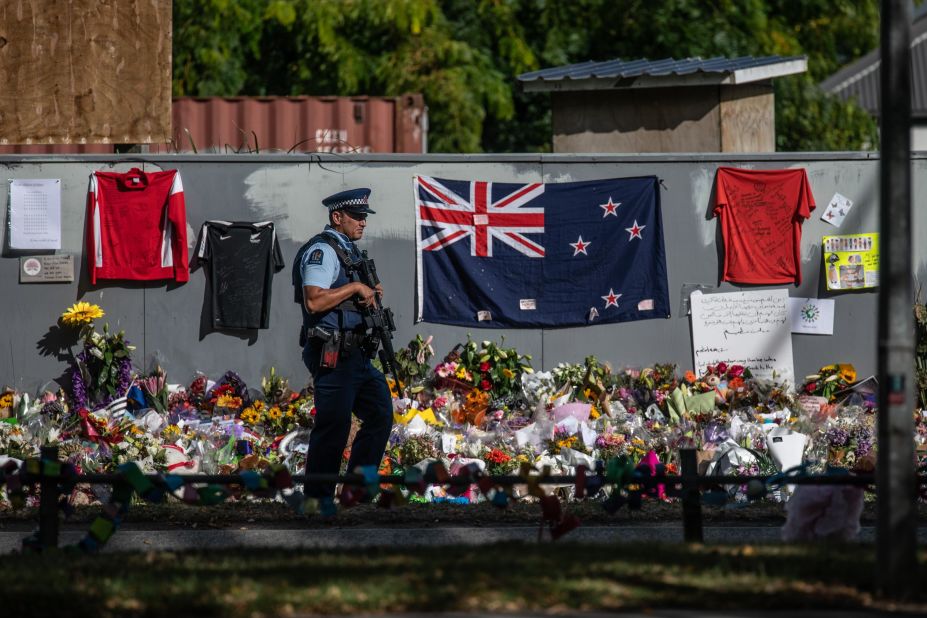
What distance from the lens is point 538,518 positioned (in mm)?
7996

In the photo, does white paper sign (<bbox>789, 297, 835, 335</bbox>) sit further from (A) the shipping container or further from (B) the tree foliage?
(B) the tree foliage

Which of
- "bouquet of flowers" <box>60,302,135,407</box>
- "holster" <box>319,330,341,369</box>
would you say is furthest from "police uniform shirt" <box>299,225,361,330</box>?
"bouquet of flowers" <box>60,302,135,407</box>

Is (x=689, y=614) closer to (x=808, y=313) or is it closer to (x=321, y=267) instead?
(x=321, y=267)

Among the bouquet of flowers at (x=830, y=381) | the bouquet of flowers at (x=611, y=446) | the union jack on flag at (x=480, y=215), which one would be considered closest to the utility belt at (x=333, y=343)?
the bouquet of flowers at (x=611, y=446)

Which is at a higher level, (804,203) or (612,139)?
(612,139)

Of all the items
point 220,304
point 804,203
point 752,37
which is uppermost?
point 752,37

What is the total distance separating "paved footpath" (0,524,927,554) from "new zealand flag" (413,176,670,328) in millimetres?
3344

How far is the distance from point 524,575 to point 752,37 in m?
17.2

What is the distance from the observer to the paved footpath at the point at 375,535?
7.30 meters

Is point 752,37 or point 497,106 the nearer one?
point 497,106

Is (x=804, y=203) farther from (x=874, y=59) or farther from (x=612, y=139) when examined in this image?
(x=874, y=59)

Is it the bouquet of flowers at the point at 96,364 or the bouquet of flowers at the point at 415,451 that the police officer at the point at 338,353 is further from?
the bouquet of flowers at the point at 96,364

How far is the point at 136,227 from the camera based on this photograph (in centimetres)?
1064

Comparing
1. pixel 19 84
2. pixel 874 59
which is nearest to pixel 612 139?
pixel 19 84
